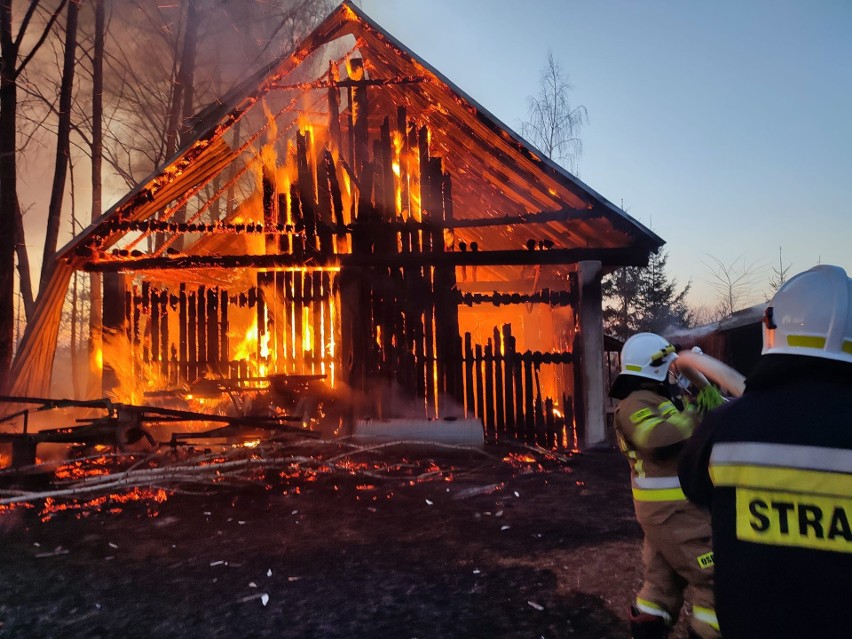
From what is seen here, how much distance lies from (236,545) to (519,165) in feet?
24.6

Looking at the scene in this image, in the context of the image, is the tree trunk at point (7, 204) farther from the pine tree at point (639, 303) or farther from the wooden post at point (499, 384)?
the pine tree at point (639, 303)

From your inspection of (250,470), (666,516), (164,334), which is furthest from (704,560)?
(164,334)

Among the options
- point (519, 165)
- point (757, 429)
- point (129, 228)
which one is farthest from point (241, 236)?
point (757, 429)

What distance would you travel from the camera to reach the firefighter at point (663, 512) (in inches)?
118

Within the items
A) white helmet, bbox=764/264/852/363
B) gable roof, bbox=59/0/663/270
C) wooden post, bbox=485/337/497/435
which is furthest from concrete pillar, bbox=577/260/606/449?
white helmet, bbox=764/264/852/363

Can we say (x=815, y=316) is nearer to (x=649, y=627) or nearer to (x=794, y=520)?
(x=794, y=520)

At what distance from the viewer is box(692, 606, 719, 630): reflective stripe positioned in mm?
2752

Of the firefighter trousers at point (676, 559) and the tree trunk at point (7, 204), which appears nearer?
the firefighter trousers at point (676, 559)

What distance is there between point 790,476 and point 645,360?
201 centimetres

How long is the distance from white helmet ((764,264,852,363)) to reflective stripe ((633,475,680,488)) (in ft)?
5.40

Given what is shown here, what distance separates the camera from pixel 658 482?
319 cm

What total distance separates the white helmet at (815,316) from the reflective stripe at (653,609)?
6.55ft

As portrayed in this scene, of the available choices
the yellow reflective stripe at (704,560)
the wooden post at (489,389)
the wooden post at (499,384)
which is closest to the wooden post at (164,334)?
the wooden post at (489,389)

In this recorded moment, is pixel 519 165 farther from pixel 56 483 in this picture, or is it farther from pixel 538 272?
pixel 56 483
